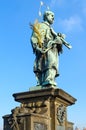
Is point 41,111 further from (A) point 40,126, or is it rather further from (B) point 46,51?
Result: (B) point 46,51

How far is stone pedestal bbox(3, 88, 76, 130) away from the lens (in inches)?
551

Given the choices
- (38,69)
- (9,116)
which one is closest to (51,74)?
(38,69)

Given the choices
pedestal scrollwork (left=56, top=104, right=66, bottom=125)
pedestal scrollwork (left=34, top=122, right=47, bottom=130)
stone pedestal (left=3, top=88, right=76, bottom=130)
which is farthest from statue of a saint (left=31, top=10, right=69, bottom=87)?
pedestal scrollwork (left=34, top=122, right=47, bottom=130)

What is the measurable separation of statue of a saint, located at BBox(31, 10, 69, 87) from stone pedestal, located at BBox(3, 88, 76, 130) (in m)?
→ 0.68

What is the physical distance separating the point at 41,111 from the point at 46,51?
8.57ft

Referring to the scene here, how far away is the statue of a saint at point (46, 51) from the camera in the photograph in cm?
1617

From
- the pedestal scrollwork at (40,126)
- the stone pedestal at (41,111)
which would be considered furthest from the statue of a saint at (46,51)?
the pedestal scrollwork at (40,126)

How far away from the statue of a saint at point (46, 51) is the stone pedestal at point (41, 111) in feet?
2.24

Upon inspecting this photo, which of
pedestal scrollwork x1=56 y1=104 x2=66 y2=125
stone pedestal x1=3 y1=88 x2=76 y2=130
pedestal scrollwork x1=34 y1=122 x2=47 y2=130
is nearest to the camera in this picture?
stone pedestal x1=3 y1=88 x2=76 y2=130

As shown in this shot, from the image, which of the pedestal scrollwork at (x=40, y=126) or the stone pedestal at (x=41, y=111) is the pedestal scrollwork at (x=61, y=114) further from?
the pedestal scrollwork at (x=40, y=126)

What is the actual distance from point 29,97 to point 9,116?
4.72 feet

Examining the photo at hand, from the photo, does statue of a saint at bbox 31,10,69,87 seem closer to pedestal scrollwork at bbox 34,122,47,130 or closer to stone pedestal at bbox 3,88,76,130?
stone pedestal at bbox 3,88,76,130

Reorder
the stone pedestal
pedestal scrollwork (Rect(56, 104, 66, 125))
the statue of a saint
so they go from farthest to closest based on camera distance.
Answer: the statue of a saint < pedestal scrollwork (Rect(56, 104, 66, 125)) < the stone pedestal

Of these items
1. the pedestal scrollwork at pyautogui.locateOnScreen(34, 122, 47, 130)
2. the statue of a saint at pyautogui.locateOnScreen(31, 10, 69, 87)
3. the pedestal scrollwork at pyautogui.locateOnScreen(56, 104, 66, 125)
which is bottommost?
the pedestal scrollwork at pyautogui.locateOnScreen(34, 122, 47, 130)
